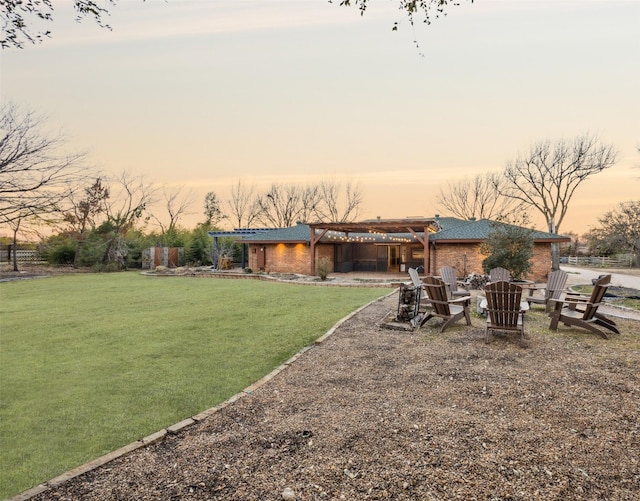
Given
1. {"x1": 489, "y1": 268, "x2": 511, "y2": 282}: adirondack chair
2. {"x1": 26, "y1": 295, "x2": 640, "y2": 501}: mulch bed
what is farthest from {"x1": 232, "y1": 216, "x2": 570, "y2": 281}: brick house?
{"x1": 26, "y1": 295, "x2": 640, "y2": 501}: mulch bed

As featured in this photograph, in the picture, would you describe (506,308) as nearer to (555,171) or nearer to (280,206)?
(555,171)

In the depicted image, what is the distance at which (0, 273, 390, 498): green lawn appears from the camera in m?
3.22

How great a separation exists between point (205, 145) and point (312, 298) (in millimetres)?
14348

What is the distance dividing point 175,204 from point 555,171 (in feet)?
125

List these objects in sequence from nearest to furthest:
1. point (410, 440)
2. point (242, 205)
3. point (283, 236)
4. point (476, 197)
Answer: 1. point (410, 440)
2. point (283, 236)
3. point (476, 197)
4. point (242, 205)

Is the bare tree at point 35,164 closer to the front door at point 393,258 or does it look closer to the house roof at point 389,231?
the house roof at point 389,231

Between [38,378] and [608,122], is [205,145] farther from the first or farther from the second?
[608,122]

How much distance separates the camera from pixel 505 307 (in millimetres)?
5613

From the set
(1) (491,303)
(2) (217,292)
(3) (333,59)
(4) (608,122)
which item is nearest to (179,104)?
(3) (333,59)

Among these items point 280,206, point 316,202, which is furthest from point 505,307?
point 280,206

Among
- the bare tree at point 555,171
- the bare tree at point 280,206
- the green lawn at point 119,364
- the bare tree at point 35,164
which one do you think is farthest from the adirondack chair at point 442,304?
the bare tree at point 280,206

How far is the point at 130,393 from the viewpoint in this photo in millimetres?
4180

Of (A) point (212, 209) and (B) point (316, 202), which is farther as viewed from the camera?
(A) point (212, 209)

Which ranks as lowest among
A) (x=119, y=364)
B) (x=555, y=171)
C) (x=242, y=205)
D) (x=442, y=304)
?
(x=119, y=364)
